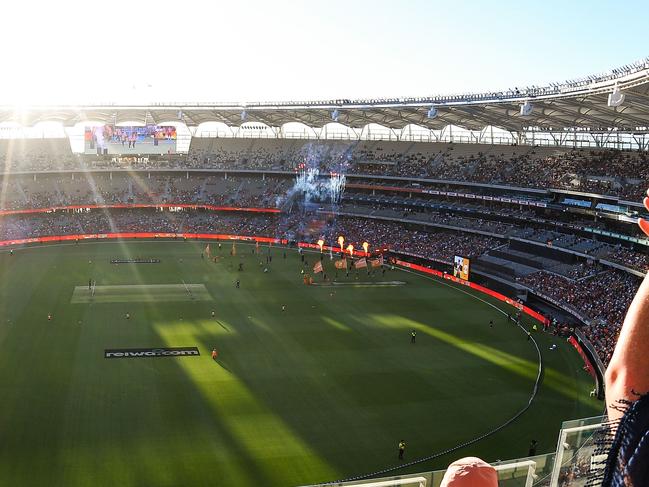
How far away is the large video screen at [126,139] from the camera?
316 feet

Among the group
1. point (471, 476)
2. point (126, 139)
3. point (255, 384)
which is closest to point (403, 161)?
point (126, 139)

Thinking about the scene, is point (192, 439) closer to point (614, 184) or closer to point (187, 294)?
point (187, 294)

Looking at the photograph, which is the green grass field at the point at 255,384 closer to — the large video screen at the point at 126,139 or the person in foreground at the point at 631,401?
the person in foreground at the point at 631,401

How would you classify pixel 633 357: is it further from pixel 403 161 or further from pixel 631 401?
pixel 403 161

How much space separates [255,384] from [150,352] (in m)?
8.85

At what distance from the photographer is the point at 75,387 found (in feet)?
109

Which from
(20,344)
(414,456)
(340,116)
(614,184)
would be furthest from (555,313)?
(340,116)

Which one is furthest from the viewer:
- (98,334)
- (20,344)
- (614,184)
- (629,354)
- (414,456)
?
(614,184)

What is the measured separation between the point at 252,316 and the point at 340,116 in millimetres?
53683

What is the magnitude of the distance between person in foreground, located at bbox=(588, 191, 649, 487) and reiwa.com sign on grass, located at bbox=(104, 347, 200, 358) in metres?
37.8

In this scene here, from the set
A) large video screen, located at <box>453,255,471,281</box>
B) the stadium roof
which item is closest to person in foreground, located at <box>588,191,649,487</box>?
the stadium roof

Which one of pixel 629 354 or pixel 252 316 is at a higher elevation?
pixel 629 354

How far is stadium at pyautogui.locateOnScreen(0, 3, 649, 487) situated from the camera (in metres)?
27.6

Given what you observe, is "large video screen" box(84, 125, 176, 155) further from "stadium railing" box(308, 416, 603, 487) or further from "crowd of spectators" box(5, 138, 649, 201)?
"stadium railing" box(308, 416, 603, 487)
